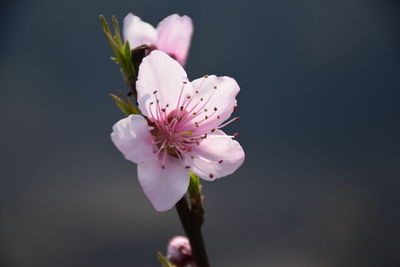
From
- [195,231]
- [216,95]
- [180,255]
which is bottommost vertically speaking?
[180,255]

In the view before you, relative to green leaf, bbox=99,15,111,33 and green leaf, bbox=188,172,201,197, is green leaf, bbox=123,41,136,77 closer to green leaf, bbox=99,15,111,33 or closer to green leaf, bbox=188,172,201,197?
green leaf, bbox=99,15,111,33

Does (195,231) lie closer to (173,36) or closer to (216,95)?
(216,95)

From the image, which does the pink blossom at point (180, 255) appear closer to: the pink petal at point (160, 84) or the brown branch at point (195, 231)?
the brown branch at point (195, 231)

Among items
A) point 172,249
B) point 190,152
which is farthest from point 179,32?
point 172,249

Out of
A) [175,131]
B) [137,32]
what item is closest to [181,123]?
[175,131]

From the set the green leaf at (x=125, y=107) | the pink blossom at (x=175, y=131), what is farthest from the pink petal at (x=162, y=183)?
the green leaf at (x=125, y=107)
